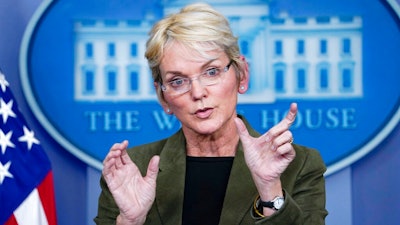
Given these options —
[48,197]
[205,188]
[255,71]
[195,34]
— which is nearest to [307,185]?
[205,188]

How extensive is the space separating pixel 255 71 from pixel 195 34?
0.90 metres

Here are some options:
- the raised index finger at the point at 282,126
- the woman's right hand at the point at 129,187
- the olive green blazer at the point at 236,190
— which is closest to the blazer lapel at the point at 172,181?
the olive green blazer at the point at 236,190

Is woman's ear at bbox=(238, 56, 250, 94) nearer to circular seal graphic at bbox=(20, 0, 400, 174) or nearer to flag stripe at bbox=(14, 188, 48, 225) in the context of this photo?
circular seal graphic at bbox=(20, 0, 400, 174)

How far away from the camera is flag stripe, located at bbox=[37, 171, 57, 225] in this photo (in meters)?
2.76

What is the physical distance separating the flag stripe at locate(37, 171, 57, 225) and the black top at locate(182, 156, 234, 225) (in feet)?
2.43

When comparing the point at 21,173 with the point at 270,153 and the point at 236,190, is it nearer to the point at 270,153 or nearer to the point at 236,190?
the point at 236,190

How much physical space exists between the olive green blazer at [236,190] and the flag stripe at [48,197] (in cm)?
59

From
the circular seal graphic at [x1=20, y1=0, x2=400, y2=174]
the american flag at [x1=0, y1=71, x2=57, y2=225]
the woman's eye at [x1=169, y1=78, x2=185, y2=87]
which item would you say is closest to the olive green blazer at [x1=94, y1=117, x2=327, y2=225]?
the woman's eye at [x1=169, y1=78, x2=185, y2=87]

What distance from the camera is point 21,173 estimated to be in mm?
2699

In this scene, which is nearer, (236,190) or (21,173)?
(236,190)

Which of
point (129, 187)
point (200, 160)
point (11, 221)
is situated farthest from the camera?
point (11, 221)

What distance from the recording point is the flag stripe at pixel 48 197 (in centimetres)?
276

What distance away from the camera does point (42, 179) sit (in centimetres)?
275

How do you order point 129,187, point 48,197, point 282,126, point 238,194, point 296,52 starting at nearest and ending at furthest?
point 282,126 < point 129,187 < point 238,194 < point 48,197 < point 296,52
